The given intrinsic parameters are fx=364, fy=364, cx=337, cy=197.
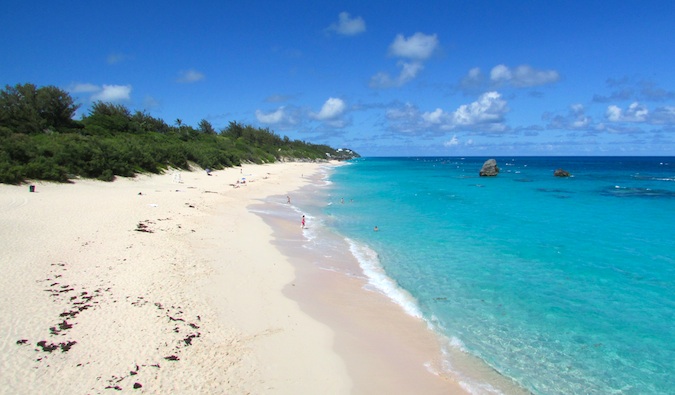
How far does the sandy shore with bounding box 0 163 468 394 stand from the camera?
6.78 metres

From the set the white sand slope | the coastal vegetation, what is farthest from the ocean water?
the coastal vegetation

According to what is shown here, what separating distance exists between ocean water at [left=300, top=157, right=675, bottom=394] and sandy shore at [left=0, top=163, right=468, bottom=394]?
177 centimetres

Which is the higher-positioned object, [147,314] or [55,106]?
[55,106]

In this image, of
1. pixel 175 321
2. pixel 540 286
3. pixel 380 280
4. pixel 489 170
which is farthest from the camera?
pixel 489 170

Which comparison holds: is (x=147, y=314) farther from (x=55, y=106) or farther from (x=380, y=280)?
(x=55, y=106)

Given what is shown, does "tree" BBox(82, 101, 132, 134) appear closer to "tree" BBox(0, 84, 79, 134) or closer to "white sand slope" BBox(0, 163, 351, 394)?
"tree" BBox(0, 84, 79, 134)

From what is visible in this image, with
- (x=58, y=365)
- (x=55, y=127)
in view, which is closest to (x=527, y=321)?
(x=58, y=365)

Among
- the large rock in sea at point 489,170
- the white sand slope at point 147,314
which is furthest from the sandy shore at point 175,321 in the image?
the large rock in sea at point 489,170

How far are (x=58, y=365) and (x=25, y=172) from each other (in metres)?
23.3

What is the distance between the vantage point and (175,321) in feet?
28.6

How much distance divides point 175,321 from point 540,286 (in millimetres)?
11800

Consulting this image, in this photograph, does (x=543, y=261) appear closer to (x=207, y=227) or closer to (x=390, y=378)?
(x=390, y=378)

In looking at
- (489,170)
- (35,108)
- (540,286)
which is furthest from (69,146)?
(489,170)

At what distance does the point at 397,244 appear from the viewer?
724 inches
